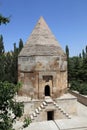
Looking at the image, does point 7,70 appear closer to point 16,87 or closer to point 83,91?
point 83,91

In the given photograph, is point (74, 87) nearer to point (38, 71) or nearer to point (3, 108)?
point (38, 71)

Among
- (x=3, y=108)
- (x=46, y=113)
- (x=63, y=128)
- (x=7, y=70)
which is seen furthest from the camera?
(x=7, y=70)

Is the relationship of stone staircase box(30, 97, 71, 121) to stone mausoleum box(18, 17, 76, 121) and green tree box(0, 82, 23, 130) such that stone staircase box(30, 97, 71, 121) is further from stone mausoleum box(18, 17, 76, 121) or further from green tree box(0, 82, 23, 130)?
green tree box(0, 82, 23, 130)

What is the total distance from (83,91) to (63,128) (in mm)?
11327

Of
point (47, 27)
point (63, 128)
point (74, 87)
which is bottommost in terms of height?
point (63, 128)

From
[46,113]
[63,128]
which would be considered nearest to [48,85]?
[46,113]

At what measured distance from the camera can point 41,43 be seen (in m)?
15.2

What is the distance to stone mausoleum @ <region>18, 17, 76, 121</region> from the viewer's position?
1429 centimetres

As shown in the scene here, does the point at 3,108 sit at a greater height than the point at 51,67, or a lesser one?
lesser

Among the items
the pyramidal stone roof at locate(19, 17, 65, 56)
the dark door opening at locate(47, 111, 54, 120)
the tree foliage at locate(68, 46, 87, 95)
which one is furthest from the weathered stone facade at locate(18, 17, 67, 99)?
the tree foliage at locate(68, 46, 87, 95)

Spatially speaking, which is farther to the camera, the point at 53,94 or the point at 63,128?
the point at 53,94

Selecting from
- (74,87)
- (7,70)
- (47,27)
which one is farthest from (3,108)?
(7,70)

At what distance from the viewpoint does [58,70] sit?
14961mm

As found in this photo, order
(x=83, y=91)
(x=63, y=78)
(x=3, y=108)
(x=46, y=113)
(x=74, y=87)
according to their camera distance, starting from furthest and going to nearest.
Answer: (x=74, y=87), (x=83, y=91), (x=63, y=78), (x=46, y=113), (x=3, y=108)
